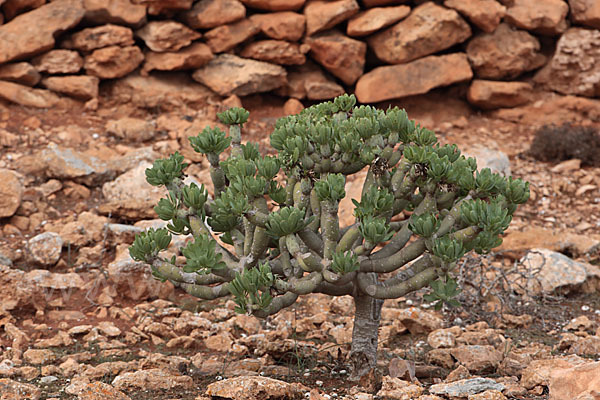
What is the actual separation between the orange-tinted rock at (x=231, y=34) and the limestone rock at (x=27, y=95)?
2176 mm

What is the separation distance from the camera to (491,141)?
9.57 m

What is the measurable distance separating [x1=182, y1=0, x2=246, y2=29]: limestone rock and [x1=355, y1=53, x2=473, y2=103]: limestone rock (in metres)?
1.97

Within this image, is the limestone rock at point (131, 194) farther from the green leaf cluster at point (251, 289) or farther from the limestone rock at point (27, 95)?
the green leaf cluster at point (251, 289)

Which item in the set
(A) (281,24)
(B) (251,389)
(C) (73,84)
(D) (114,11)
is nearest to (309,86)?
(A) (281,24)

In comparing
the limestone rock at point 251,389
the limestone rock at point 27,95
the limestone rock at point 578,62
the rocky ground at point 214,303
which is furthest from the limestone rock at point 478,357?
the limestone rock at point 578,62

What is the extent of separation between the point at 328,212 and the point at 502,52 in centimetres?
736

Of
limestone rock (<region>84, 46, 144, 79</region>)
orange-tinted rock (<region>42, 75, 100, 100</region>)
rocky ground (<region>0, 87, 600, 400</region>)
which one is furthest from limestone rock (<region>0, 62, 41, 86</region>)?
limestone rock (<region>84, 46, 144, 79</region>)

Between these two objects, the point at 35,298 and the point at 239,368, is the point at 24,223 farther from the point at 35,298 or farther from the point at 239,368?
the point at 239,368

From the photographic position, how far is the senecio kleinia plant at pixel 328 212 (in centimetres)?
347

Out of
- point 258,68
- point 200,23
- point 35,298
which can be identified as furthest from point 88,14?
point 35,298

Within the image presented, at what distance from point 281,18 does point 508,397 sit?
6.80 meters

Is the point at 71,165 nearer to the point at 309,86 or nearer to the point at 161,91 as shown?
the point at 161,91

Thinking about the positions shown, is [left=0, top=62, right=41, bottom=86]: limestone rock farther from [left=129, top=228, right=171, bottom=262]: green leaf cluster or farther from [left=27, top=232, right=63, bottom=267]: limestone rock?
[left=129, top=228, right=171, bottom=262]: green leaf cluster

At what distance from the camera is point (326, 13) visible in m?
9.39
